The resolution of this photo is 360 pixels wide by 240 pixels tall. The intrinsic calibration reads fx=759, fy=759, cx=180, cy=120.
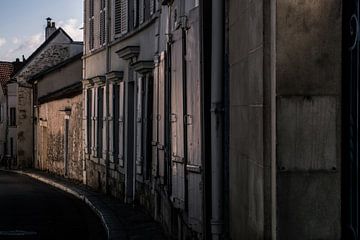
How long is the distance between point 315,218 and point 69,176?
901 inches

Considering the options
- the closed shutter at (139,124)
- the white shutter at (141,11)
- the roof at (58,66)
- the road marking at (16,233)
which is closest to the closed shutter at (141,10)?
the white shutter at (141,11)

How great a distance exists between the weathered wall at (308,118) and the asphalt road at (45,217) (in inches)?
318

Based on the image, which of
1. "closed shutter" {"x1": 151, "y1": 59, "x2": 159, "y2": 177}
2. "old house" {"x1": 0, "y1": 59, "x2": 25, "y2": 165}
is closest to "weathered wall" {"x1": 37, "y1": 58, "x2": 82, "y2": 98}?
"old house" {"x1": 0, "y1": 59, "x2": 25, "y2": 165}

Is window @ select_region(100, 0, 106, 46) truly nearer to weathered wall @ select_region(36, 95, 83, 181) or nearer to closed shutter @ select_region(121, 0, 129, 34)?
closed shutter @ select_region(121, 0, 129, 34)

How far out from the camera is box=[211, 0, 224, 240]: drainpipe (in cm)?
702

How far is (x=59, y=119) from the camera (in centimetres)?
2905

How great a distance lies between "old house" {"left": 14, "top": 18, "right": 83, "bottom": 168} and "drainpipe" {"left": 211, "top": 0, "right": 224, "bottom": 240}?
3369 centimetres

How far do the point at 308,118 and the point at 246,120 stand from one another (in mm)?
1035

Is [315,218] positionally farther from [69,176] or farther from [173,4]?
[69,176]

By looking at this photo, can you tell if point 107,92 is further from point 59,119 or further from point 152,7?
point 59,119

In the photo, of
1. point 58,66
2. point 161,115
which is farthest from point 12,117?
point 161,115
